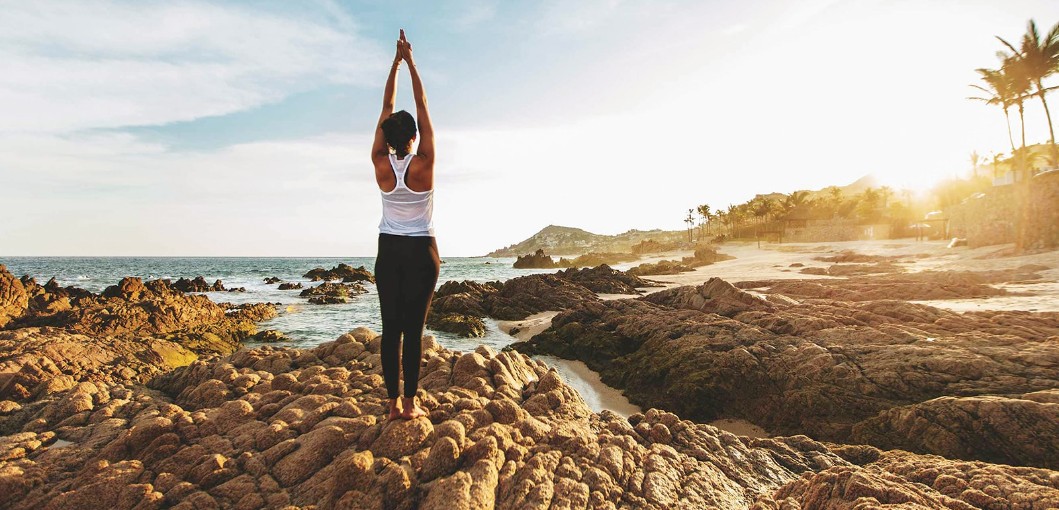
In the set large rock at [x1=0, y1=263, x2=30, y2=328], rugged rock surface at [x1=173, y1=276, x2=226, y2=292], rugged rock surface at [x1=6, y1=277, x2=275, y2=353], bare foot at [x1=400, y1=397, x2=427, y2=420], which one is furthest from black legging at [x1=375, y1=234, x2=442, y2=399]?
rugged rock surface at [x1=173, y1=276, x2=226, y2=292]

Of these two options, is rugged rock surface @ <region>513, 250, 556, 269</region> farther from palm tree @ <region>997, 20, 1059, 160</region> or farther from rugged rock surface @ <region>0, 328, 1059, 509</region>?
rugged rock surface @ <region>0, 328, 1059, 509</region>

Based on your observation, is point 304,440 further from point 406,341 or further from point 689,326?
point 689,326

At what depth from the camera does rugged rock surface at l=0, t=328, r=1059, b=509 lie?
3025 mm

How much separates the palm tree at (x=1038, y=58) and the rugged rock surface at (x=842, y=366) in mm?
34426

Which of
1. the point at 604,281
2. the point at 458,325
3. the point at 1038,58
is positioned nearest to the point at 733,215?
the point at 1038,58

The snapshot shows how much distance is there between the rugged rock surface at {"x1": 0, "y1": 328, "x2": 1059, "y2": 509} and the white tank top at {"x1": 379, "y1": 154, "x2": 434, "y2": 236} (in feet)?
5.25

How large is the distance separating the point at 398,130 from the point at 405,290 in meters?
1.26

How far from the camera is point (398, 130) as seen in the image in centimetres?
346

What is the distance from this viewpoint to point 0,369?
5.89 metres

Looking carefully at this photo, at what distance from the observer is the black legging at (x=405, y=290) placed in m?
3.43

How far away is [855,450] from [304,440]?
17.9ft

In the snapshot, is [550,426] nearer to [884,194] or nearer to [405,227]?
[405,227]

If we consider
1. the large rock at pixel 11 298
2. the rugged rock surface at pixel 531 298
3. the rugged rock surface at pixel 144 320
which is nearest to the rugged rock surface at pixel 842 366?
the rugged rock surface at pixel 531 298

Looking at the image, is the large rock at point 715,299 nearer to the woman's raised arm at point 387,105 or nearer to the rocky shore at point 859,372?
the rocky shore at point 859,372
